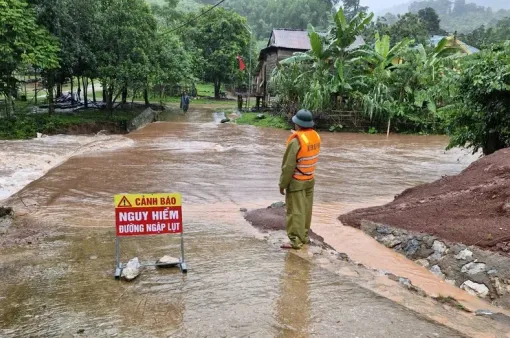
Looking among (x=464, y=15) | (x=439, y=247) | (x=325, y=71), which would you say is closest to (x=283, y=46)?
(x=325, y=71)

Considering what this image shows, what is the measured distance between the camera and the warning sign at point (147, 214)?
184 inches

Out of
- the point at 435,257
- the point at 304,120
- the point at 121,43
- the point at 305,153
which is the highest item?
the point at 121,43

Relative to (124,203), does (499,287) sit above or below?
below

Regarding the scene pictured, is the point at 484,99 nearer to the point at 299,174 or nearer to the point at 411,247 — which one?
the point at 411,247

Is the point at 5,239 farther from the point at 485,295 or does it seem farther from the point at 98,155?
the point at 98,155

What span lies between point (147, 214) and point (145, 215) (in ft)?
0.08

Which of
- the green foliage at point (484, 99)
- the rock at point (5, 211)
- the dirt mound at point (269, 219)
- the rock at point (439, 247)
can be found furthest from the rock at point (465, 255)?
the rock at point (5, 211)

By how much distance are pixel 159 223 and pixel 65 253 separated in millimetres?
1542

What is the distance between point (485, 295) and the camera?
16.2 ft

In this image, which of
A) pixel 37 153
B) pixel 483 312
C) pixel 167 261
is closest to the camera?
pixel 483 312

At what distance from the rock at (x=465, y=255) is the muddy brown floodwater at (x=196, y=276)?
0.46m

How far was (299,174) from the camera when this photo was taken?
568 centimetres

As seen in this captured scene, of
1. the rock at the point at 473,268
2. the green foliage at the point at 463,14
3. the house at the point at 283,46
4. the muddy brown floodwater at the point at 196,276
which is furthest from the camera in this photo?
the green foliage at the point at 463,14

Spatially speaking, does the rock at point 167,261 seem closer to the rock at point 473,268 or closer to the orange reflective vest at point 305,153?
the orange reflective vest at point 305,153
